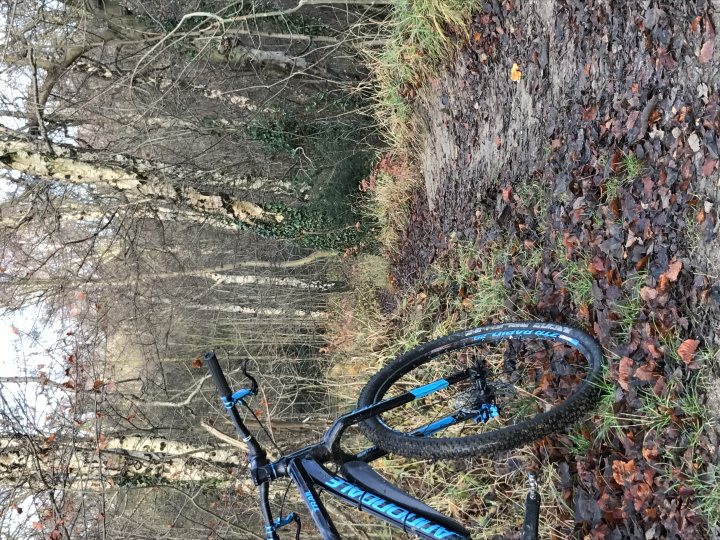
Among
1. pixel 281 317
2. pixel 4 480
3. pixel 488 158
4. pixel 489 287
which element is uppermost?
pixel 488 158

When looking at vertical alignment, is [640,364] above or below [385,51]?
below

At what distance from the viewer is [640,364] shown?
9.18ft

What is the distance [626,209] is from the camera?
3049 mm

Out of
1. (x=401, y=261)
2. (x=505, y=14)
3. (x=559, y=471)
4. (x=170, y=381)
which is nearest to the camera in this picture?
(x=559, y=471)

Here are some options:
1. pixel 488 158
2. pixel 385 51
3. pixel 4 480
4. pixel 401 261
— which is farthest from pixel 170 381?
pixel 488 158

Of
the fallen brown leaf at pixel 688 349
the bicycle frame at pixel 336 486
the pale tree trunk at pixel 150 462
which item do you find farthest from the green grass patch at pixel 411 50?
the pale tree trunk at pixel 150 462

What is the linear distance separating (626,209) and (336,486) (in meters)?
2.05

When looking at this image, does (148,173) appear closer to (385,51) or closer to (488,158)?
(385,51)

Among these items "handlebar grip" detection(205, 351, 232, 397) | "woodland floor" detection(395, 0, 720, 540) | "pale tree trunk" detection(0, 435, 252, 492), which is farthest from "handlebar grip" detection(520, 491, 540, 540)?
"pale tree trunk" detection(0, 435, 252, 492)

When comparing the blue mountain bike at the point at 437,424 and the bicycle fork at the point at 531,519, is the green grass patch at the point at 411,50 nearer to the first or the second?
the blue mountain bike at the point at 437,424

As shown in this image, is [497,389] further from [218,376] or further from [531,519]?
[218,376]

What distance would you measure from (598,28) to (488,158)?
162 centimetres

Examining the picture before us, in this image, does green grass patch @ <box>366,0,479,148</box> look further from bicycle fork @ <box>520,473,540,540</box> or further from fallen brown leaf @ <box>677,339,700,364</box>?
bicycle fork @ <box>520,473,540,540</box>

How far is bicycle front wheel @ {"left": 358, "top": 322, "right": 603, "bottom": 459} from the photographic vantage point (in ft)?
8.34
